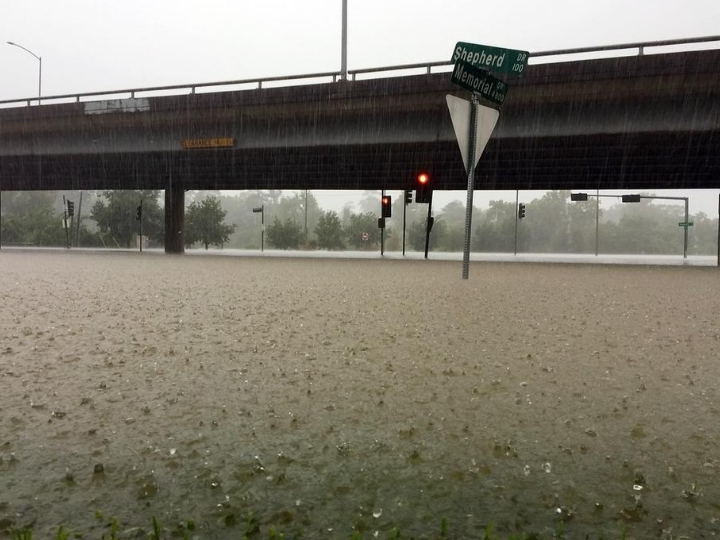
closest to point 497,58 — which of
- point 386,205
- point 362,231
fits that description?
point 386,205

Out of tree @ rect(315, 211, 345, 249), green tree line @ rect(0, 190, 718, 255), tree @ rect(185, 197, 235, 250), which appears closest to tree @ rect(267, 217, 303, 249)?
green tree line @ rect(0, 190, 718, 255)

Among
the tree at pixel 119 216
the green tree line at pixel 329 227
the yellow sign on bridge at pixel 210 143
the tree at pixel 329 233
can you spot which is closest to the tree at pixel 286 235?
the green tree line at pixel 329 227

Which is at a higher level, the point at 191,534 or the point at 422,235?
the point at 422,235

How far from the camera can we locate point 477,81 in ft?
27.3

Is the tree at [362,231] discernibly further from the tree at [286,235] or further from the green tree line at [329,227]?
the tree at [286,235]

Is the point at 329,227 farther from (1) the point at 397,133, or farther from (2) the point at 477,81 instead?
(2) the point at 477,81

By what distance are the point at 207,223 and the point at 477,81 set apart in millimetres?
52151

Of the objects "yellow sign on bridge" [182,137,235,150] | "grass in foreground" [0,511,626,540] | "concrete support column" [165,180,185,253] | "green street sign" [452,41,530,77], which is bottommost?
"grass in foreground" [0,511,626,540]

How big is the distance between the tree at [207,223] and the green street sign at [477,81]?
167 feet

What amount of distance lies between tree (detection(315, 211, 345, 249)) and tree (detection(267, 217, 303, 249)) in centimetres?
275

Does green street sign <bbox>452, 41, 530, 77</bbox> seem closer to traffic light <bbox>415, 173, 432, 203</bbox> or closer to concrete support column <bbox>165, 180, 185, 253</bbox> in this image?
traffic light <bbox>415, 173, 432, 203</bbox>

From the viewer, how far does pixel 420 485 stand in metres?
1.45

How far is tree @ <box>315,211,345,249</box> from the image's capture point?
200ft

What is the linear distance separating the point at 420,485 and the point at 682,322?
172 inches
